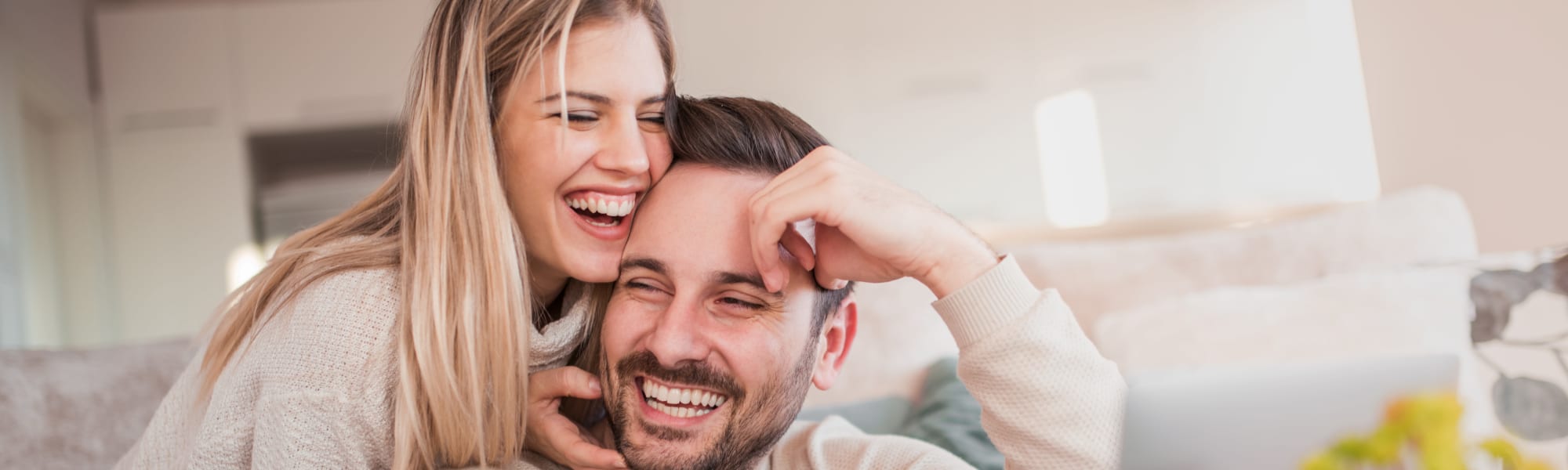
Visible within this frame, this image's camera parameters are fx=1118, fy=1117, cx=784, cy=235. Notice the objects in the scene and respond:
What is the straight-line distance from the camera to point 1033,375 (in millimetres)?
1091

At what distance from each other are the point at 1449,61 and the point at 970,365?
1252 mm

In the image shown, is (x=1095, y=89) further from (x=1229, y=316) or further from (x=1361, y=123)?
(x=1229, y=316)

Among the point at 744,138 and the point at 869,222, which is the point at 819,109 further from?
the point at 869,222

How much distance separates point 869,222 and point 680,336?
25 centimetres

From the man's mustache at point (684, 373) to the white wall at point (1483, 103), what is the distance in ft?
4.11

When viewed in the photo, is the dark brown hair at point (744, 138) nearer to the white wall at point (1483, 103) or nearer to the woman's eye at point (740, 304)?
the woman's eye at point (740, 304)

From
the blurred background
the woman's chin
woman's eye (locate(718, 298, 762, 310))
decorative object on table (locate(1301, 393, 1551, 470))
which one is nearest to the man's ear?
woman's eye (locate(718, 298, 762, 310))

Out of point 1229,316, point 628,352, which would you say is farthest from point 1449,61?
point 628,352

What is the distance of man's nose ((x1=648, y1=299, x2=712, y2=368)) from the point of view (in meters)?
1.21

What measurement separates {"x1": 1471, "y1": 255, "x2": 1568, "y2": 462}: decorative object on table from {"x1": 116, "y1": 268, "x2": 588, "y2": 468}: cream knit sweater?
120 cm

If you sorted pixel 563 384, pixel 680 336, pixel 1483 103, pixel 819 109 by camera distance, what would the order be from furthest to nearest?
pixel 819 109, pixel 1483 103, pixel 563 384, pixel 680 336

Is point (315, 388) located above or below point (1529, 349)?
above

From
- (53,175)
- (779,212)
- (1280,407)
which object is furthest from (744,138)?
(53,175)

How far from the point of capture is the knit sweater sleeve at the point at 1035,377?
42.6 inches
